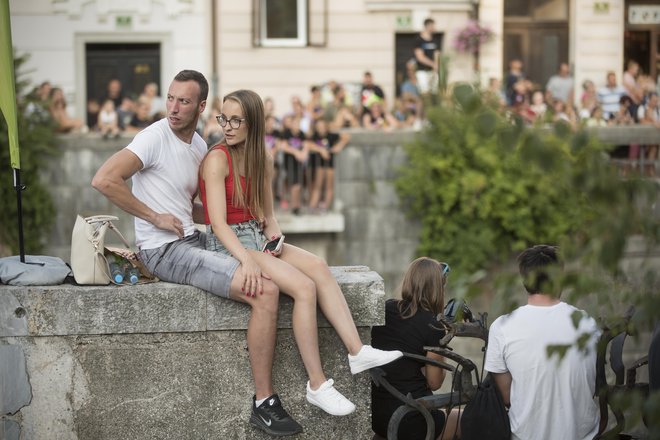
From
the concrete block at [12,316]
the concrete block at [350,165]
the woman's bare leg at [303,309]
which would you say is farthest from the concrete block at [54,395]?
the concrete block at [350,165]

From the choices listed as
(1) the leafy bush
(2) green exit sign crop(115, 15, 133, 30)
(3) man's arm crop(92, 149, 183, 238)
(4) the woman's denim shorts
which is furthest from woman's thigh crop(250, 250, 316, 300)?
(2) green exit sign crop(115, 15, 133, 30)

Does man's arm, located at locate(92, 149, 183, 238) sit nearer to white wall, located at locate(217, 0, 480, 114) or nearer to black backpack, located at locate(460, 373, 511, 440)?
black backpack, located at locate(460, 373, 511, 440)

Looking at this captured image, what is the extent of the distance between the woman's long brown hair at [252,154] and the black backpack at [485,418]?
1301 millimetres

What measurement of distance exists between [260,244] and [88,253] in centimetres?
77

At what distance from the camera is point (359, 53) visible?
22.9 m

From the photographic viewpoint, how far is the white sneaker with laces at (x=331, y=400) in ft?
16.9

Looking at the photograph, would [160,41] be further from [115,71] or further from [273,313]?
[273,313]

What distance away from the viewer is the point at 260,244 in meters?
5.45

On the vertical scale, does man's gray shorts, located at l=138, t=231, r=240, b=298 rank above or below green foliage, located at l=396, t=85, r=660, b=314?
above

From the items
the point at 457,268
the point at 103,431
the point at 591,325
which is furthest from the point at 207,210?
the point at 457,268

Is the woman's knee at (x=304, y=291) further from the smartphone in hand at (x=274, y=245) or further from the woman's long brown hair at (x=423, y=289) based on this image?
the woman's long brown hair at (x=423, y=289)

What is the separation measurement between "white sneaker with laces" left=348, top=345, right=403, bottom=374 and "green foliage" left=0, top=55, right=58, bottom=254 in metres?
13.0

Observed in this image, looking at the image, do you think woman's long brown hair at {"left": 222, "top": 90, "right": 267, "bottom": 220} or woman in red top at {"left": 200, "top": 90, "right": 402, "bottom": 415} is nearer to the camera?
woman in red top at {"left": 200, "top": 90, "right": 402, "bottom": 415}

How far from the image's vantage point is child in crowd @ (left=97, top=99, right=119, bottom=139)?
17859mm
